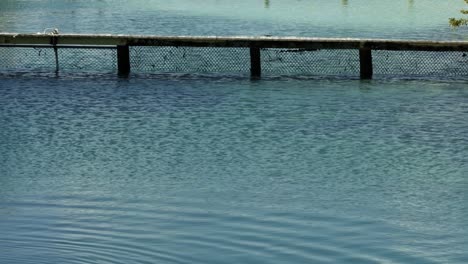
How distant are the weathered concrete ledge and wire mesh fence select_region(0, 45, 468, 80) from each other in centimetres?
40

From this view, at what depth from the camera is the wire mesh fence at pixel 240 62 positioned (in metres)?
23.8

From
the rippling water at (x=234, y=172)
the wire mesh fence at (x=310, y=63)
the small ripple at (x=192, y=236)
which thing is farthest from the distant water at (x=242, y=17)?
the small ripple at (x=192, y=236)

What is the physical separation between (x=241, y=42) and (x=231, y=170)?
29.0 feet

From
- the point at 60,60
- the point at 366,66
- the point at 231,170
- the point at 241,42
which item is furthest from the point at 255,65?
the point at 231,170

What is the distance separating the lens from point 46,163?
14.4m

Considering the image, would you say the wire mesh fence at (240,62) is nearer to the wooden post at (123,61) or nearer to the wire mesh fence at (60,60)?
the wire mesh fence at (60,60)

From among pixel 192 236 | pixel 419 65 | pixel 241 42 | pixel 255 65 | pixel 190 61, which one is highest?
pixel 241 42

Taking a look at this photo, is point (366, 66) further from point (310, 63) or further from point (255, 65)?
point (310, 63)

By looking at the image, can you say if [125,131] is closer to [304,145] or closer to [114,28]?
[304,145]

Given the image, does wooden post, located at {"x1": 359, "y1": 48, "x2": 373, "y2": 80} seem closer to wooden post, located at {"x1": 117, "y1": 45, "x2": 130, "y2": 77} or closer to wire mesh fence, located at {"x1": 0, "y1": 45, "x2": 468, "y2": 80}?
wire mesh fence, located at {"x1": 0, "y1": 45, "x2": 468, "y2": 80}

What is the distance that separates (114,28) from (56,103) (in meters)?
23.6

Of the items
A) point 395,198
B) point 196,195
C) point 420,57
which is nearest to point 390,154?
point 395,198

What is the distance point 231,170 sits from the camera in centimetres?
1385

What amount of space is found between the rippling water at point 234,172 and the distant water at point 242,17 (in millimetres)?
18255
